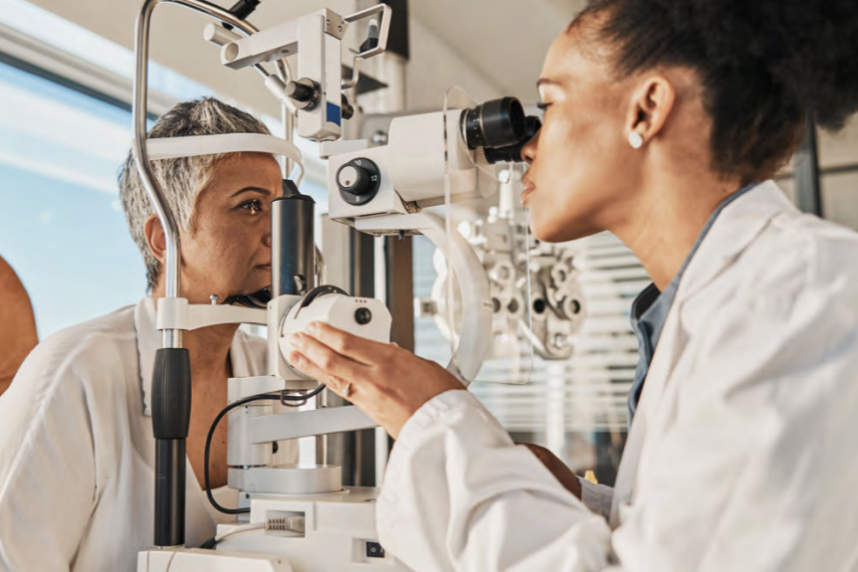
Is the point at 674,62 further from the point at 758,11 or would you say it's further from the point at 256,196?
the point at 256,196

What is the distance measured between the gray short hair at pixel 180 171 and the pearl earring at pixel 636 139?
734mm

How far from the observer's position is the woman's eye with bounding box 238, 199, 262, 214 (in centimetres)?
134

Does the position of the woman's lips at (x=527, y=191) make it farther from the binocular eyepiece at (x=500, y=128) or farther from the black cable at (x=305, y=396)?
the black cable at (x=305, y=396)

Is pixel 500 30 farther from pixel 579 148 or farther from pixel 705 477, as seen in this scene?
pixel 705 477

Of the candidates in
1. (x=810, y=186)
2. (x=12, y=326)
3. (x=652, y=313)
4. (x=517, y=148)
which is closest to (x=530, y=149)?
(x=517, y=148)

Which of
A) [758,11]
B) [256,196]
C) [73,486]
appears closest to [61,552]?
[73,486]

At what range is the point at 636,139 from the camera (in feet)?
2.84

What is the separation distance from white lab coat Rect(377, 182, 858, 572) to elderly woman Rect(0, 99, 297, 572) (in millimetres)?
516

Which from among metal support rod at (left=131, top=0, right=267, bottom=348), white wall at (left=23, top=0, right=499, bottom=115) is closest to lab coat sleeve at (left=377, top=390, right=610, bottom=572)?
metal support rod at (left=131, top=0, right=267, bottom=348)

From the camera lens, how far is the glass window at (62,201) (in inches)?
74.7

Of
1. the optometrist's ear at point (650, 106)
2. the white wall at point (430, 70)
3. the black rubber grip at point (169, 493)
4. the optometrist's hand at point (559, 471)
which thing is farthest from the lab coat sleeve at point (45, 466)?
the white wall at point (430, 70)

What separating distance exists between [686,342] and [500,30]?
2.86m

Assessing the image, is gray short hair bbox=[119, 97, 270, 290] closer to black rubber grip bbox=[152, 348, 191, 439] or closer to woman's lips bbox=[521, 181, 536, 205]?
black rubber grip bbox=[152, 348, 191, 439]

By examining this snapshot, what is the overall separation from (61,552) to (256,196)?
65 centimetres
